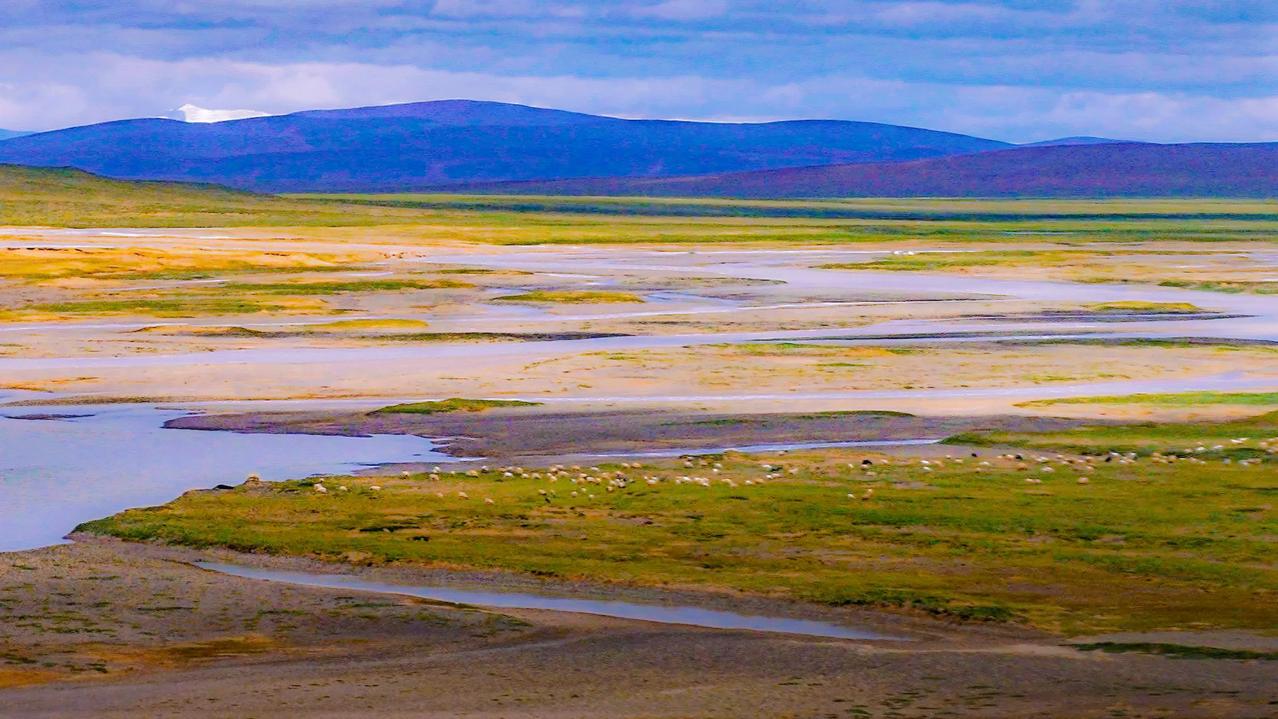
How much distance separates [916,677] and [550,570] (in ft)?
13.1

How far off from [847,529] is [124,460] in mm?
9037

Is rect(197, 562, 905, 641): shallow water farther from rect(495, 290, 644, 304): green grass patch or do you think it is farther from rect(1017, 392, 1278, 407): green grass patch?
rect(495, 290, 644, 304): green grass patch

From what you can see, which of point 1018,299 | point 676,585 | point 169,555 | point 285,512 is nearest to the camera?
point 676,585

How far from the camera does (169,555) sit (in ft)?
47.4

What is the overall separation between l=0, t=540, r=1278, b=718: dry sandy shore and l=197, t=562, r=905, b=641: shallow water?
0.80 feet

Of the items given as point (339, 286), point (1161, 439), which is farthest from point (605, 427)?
point (339, 286)

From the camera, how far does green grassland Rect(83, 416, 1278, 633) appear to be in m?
12.8

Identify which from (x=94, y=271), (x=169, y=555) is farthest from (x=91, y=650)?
(x=94, y=271)

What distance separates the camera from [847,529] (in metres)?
15.0

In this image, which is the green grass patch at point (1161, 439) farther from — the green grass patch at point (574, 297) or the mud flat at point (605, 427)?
the green grass patch at point (574, 297)

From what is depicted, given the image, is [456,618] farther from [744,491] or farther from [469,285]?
[469,285]

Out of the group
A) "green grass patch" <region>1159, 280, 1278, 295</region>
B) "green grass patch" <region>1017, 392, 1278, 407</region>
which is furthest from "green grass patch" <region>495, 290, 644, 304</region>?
"green grass patch" <region>1017, 392, 1278, 407</region>

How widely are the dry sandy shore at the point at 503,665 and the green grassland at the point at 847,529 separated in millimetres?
845

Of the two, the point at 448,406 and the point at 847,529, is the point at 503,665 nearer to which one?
the point at 847,529
